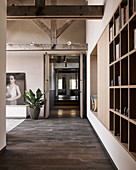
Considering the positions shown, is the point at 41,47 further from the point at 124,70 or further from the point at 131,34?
the point at 131,34

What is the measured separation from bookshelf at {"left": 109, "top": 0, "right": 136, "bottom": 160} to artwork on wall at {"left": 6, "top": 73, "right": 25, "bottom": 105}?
4.62 m

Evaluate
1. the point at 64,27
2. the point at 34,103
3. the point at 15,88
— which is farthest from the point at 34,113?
the point at 64,27

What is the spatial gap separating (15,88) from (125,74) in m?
5.34

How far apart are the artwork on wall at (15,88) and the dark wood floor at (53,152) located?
2.64 metres

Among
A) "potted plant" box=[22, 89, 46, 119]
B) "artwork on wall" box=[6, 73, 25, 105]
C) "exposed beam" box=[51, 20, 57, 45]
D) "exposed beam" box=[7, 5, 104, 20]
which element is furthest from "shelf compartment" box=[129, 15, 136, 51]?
"artwork on wall" box=[6, 73, 25, 105]

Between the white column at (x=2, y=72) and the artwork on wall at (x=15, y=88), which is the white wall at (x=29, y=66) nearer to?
the artwork on wall at (x=15, y=88)

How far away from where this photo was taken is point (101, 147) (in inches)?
128

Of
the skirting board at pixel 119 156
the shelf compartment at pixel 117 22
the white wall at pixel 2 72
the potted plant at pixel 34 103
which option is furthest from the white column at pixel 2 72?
the potted plant at pixel 34 103

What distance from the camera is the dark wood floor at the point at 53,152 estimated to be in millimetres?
2492

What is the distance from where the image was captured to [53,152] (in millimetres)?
2992

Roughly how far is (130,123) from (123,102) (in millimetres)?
386

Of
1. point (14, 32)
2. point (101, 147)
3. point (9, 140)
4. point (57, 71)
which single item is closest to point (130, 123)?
point (101, 147)

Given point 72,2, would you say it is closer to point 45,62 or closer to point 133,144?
point 45,62

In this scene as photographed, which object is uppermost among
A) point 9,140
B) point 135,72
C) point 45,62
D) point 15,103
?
point 45,62
